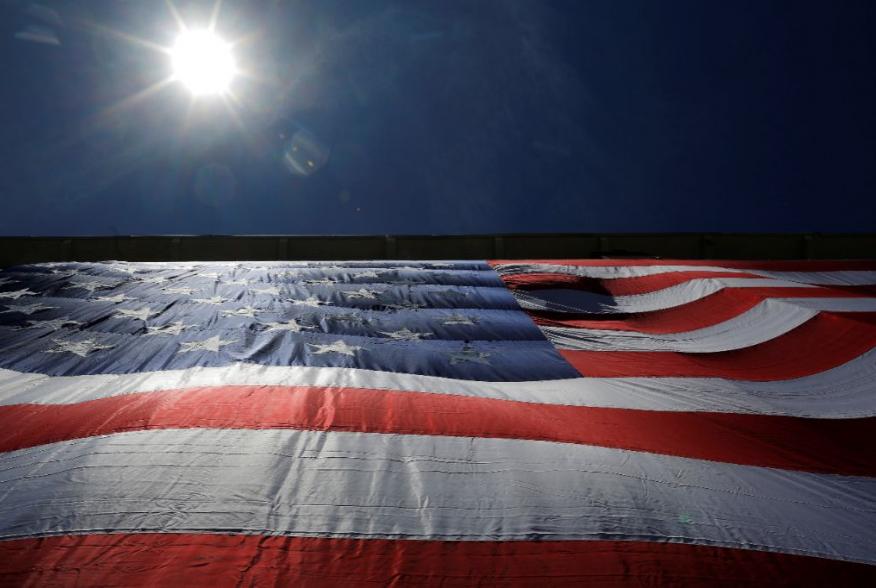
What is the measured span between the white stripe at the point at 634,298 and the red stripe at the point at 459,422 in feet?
5.22

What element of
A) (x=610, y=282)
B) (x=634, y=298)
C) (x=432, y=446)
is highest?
(x=610, y=282)

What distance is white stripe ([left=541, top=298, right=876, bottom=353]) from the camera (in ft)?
8.24

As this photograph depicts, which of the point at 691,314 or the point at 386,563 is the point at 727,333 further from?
the point at 386,563

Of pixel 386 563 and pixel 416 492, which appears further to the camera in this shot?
pixel 416 492

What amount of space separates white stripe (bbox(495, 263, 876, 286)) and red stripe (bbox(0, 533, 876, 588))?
301cm

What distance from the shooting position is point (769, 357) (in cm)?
230

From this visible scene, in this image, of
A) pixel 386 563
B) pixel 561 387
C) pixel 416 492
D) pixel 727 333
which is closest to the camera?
pixel 386 563

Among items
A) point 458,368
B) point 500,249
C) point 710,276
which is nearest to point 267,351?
point 458,368

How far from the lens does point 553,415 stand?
64.2 inches

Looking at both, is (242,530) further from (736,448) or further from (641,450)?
(736,448)

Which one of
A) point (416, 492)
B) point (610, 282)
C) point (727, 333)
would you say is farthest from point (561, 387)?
point (610, 282)

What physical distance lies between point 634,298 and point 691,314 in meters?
0.49

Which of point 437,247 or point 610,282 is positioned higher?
point 437,247

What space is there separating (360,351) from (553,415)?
0.99 meters
